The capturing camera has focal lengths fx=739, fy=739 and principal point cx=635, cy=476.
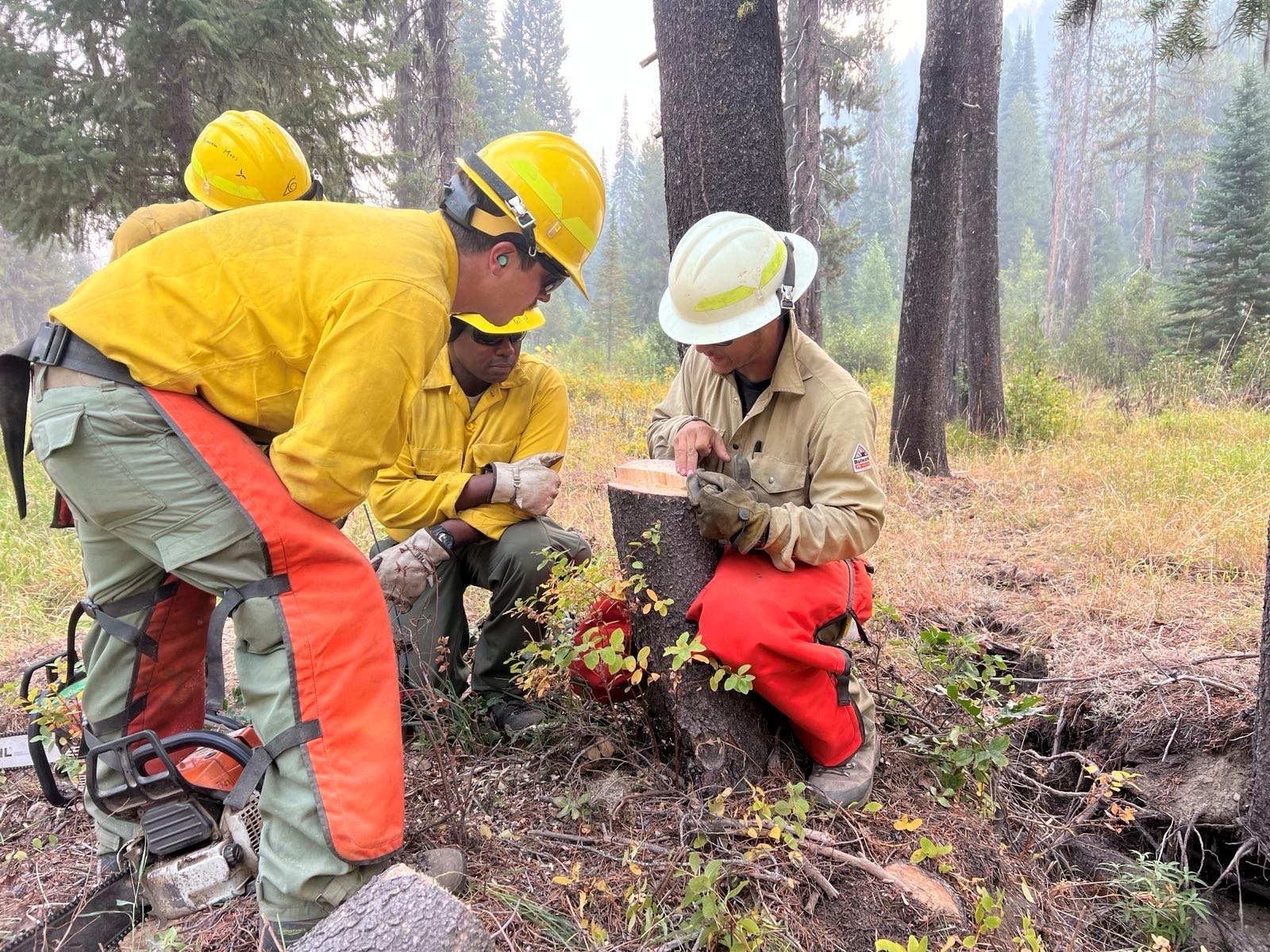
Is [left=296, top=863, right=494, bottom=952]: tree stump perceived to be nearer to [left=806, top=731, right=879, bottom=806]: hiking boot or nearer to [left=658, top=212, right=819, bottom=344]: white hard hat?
[left=806, top=731, right=879, bottom=806]: hiking boot

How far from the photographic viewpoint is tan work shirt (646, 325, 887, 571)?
211 cm

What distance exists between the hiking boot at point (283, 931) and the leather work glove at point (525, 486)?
144cm

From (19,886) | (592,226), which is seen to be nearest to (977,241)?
(592,226)

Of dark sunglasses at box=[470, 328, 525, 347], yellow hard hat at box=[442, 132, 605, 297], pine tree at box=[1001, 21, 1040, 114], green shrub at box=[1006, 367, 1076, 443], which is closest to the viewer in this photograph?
yellow hard hat at box=[442, 132, 605, 297]

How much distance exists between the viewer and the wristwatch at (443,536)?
2.70 m

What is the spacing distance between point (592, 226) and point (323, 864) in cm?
179

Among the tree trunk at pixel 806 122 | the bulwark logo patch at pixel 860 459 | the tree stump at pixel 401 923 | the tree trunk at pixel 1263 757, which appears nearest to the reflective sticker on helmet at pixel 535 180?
the bulwark logo patch at pixel 860 459

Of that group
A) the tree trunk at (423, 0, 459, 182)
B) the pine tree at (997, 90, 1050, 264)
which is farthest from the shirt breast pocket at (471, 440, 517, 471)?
the pine tree at (997, 90, 1050, 264)

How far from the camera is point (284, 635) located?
168 centimetres

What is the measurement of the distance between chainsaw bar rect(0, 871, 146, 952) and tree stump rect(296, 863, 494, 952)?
0.71 meters

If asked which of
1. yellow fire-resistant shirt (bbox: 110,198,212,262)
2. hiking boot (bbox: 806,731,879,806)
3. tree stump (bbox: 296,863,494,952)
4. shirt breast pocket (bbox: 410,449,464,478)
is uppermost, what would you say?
yellow fire-resistant shirt (bbox: 110,198,212,262)

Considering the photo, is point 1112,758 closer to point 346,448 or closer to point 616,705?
point 616,705

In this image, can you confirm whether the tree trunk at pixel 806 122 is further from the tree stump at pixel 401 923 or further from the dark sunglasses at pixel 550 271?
the tree stump at pixel 401 923

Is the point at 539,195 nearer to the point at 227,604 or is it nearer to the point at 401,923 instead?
the point at 227,604
